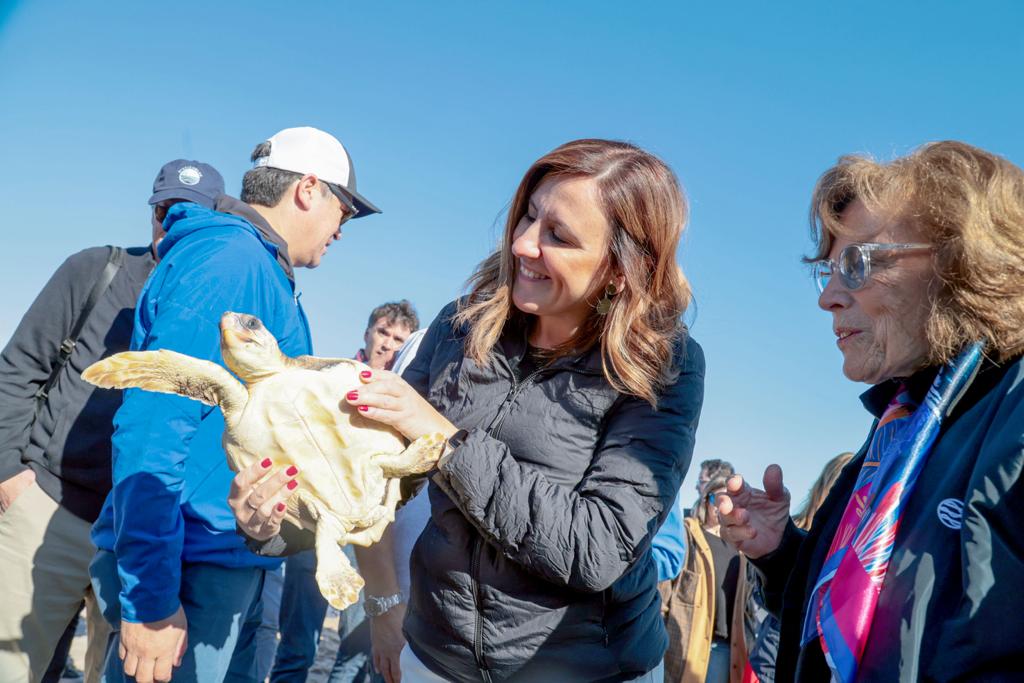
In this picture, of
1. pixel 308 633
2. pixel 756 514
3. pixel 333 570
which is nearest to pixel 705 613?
pixel 308 633

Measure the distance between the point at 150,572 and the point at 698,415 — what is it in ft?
5.27

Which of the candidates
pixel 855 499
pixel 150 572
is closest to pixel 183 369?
pixel 150 572

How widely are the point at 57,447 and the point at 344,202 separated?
5.27 feet

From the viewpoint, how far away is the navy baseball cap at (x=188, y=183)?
3.76 meters

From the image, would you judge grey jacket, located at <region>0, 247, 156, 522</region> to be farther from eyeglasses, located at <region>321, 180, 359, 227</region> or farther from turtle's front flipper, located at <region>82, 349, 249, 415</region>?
turtle's front flipper, located at <region>82, 349, 249, 415</region>

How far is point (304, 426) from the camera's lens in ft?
6.24

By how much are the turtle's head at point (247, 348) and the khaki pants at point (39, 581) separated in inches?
74.9

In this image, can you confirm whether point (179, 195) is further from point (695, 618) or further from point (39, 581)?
point (695, 618)

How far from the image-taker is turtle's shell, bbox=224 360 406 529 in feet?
6.25

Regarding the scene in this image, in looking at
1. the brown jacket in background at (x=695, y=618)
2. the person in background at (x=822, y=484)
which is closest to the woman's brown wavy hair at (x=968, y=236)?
the person in background at (x=822, y=484)

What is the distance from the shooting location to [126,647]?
224 centimetres

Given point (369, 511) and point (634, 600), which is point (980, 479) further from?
point (369, 511)

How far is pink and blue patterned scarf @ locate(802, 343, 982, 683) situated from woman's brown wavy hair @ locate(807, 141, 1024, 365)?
0.06 m

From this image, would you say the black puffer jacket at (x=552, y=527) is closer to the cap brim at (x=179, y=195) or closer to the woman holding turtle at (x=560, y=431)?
the woman holding turtle at (x=560, y=431)
